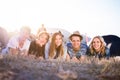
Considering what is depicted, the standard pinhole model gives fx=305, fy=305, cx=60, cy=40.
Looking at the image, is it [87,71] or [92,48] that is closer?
[87,71]

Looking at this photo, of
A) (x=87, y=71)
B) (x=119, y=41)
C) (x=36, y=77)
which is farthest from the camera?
(x=119, y=41)

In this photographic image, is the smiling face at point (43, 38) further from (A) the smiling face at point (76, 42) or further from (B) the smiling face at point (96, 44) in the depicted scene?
(B) the smiling face at point (96, 44)

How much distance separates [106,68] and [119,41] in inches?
382

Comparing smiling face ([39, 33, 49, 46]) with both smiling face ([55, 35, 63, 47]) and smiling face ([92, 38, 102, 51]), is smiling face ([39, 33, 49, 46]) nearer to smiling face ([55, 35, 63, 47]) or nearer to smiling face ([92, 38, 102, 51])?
smiling face ([55, 35, 63, 47])

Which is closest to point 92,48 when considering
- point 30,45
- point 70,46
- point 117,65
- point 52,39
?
point 70,46

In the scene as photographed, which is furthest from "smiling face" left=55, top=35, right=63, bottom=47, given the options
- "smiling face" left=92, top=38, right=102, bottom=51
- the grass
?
the grass

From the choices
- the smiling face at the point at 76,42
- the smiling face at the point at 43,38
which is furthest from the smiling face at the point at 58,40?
the smiling face at the point at 76,42

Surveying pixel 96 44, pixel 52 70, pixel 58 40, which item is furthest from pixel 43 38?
pixel 52 70

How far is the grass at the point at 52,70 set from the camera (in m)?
5.15

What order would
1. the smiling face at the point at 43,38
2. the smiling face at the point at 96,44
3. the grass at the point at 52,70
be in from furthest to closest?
the smiling face at the point at 96,44, the smiling face at the point at 43,38, the grass at the point at 52,70

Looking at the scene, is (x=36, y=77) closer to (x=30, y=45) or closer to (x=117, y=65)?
(x=117, y=65)

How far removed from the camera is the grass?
5.15 m

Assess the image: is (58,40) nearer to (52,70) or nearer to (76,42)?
(76,42)

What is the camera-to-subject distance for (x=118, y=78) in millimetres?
5367
